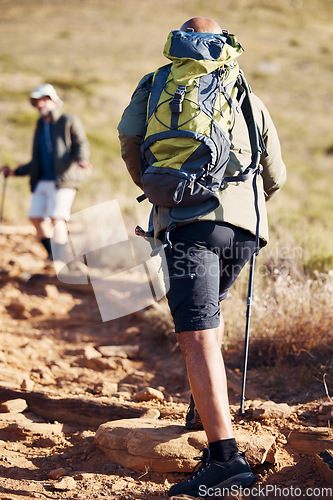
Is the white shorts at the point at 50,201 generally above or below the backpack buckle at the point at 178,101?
below

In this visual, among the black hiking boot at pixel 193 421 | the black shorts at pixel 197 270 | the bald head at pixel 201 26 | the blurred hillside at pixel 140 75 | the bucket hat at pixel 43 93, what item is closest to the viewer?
the black shorts at pixel 197 270

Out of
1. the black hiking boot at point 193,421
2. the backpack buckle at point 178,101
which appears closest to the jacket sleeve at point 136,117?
the backpack buckle at point 178,101

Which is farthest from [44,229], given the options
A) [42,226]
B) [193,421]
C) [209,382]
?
[209,382]

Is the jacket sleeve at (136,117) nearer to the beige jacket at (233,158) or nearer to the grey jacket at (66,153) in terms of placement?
the beige jacket at (233,158)

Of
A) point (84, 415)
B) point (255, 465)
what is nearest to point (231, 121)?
point (255, 465)

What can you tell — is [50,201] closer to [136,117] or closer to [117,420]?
[117,420]

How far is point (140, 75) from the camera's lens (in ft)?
117

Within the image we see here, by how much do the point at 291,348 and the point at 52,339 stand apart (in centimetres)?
223

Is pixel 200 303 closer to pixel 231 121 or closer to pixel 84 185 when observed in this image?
pixel 231 121

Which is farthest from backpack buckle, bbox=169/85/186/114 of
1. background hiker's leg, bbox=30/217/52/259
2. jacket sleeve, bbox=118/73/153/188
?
background hiker's leg, bbox=30/217/52/259

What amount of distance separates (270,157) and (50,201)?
3.98 metres

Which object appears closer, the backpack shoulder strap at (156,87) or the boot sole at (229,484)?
the boot sole at (229,484)

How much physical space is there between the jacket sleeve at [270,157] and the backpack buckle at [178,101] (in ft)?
1.52

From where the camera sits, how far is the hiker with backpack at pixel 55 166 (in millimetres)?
6309
